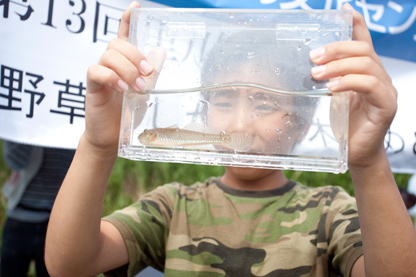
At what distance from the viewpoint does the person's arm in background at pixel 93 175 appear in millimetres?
1171

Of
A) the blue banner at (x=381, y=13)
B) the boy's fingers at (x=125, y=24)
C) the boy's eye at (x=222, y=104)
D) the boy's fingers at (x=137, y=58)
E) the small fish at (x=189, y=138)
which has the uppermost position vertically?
the blue banner at (x=381, y=13)

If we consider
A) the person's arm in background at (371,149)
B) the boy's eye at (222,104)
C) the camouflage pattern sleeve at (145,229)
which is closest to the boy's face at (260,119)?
the boy's eye at (222,104)

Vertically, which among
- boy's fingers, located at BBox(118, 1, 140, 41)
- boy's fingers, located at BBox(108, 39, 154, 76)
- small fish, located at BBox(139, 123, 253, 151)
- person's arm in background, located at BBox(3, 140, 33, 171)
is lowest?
person's arm in background, located at BBox(3, 140, 33, 171)

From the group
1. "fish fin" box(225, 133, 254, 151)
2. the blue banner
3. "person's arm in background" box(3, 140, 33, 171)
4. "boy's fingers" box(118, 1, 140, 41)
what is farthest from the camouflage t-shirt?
"person's arm in background" box(3, 140, 33, 171)

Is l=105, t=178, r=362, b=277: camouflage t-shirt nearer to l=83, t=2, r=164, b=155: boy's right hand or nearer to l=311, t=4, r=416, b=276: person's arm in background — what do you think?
l=311, t=4, r=416, b=276: person's arm in background

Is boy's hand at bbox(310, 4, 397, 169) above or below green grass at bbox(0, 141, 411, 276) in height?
above

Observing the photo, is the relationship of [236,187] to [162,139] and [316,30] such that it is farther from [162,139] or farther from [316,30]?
[316,30]

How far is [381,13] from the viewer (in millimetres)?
2094

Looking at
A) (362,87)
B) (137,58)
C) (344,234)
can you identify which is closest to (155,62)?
(137,58)

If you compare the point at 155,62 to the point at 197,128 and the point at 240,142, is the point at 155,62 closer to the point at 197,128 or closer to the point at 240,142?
the point at 197,128

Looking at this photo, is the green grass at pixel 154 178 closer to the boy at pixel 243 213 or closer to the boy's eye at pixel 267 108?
the boy at pixel 243 213

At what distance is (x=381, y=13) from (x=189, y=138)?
4.53ft

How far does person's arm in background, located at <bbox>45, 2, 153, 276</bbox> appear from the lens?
1.17 meters

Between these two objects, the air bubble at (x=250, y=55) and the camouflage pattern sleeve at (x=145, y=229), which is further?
the camouflage pattern sleeve at (x=145, y=229)
